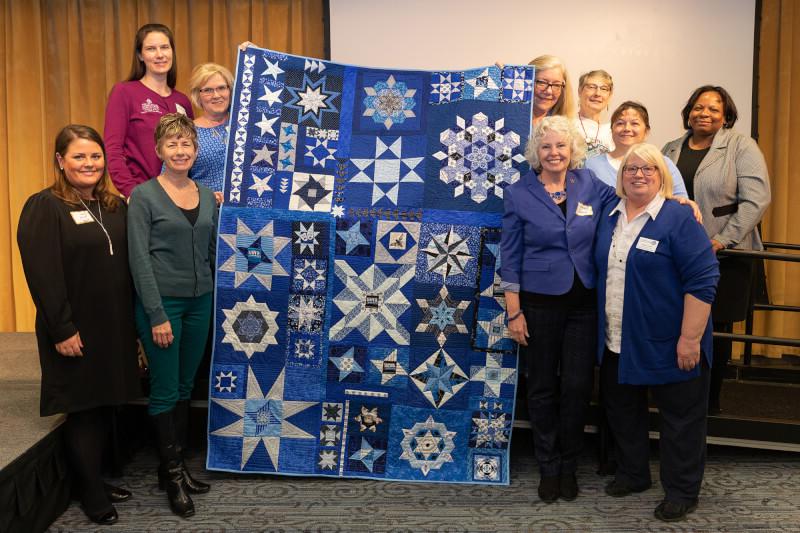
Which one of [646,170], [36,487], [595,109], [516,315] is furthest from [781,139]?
[36,487]

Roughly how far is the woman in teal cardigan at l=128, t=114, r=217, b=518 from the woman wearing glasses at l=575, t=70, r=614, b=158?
1658 mm

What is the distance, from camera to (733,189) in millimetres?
2994

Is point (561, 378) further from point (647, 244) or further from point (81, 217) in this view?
point (81, 217)

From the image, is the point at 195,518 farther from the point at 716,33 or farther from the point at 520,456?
the point at 716,33

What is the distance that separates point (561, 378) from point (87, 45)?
3.84 meters

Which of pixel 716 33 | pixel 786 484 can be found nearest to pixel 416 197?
pixel 786 484

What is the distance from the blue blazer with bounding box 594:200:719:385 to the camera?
2367mm

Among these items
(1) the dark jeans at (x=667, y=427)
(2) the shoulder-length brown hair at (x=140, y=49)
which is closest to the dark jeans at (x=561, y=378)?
(1) the dark jeans at (x=667, y=427)

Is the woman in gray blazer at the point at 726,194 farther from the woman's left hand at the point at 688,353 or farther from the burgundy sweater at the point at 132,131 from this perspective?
the burgundy sweater at the point at 132,131

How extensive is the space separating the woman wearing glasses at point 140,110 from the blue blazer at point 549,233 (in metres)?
1.58

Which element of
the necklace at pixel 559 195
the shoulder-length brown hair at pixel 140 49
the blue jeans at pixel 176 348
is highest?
the shoulder-length brown hair at pixel 140 49

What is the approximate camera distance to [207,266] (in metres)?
2.65

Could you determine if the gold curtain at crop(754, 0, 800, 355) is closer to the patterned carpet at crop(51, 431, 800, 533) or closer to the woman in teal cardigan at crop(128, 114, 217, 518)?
the patterned carpet at crop(51, 431, 800, 533)

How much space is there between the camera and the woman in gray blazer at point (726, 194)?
296cm
